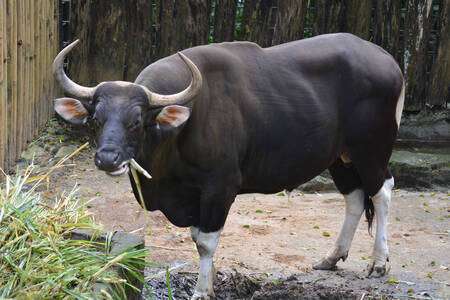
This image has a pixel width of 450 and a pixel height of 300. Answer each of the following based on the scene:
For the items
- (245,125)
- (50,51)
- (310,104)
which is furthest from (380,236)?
(50,51)

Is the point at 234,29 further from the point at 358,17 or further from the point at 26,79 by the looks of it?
the point at 26,79

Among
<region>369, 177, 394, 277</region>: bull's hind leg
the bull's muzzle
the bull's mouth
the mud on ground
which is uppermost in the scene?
the bull's muzzle

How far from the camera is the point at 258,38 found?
8.74 m

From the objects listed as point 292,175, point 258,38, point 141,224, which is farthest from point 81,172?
point 292,175

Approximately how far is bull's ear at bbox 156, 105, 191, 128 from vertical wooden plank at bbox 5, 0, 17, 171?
3131 millimetres

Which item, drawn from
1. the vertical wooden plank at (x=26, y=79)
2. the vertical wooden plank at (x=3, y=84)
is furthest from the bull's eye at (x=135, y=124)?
the vertical wooden plank at (x=26, y=79)

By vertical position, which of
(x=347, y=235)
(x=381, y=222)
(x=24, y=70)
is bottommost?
(x=347, y=235)

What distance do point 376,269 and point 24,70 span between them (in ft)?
14.2

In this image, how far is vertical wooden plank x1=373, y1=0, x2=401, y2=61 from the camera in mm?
8578

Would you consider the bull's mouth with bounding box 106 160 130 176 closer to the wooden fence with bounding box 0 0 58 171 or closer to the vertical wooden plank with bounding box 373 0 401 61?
the wooden fence with bounding box 0 0 58 171

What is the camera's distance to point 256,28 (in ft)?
28.6

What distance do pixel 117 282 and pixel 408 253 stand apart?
3401 millimetres

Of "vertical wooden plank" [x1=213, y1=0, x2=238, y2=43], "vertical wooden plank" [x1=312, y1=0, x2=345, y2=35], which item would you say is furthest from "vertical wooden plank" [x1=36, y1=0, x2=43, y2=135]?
"vertical wooden plank" [x1=312, y1=0, x2=345, y2=35]

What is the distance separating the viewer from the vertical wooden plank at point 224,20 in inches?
339
